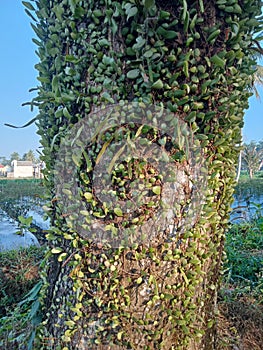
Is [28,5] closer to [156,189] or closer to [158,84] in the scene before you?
[158,84]

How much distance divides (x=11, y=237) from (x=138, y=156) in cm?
294

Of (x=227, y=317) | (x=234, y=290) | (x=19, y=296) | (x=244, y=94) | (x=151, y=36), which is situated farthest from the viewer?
(x=19, y=296)

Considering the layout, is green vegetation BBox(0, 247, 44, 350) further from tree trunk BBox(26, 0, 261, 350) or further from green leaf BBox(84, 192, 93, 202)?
green leaf BBox(84, 192, 93, 202)

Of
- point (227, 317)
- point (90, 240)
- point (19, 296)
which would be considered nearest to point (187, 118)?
point (90, 240)

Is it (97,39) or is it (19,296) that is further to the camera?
(19,296)

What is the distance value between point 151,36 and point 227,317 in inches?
54.4

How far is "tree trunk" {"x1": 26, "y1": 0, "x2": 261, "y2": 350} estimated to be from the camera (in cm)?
69

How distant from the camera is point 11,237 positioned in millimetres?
3156

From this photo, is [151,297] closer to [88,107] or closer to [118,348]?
[118,348]

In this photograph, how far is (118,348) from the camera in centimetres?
73

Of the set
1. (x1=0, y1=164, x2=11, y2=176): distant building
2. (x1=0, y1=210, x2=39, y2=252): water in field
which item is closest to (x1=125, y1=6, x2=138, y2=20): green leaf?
(x1=0, y1=210, x2=39, y2=252): water in field

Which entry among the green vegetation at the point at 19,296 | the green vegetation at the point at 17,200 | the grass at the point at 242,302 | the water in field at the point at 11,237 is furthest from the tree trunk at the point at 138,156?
the green vegetation at the point at 17,200

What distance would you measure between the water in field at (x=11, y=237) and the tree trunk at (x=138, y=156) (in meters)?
2.15

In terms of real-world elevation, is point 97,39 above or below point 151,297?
above
